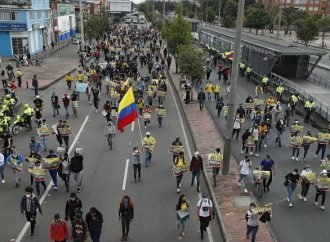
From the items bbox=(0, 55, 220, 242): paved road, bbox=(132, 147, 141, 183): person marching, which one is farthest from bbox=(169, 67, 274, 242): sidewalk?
bbox=(132, 147, 141, 183): person marching

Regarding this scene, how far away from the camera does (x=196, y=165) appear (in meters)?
15.0

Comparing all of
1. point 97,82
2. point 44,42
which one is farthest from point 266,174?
point 44,42

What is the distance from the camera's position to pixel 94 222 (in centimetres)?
1106

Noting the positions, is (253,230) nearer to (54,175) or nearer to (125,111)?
(125,111)

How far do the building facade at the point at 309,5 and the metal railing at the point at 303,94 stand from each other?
8801 cm

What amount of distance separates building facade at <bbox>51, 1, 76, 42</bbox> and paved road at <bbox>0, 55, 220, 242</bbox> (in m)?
51.9

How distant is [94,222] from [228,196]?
546 centimetres

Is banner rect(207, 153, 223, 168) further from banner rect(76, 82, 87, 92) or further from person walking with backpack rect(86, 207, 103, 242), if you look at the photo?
banner rect(76, 82, 87, 92)

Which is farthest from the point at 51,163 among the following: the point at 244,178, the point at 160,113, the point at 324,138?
the point at 324,138

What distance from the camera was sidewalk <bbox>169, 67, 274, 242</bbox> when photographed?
40.9 feet

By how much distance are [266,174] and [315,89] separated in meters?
20.6

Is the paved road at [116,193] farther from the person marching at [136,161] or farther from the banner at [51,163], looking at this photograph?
the banner at [51,163]

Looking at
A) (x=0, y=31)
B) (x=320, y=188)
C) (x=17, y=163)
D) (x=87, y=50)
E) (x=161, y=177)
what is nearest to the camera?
(x=320, y=188)

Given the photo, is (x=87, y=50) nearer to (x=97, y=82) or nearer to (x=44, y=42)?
(x=44, y=42)
